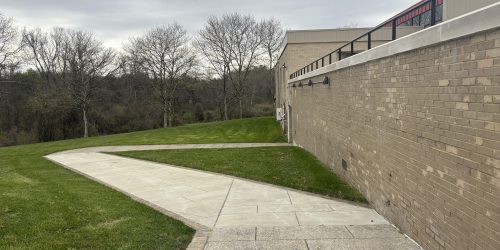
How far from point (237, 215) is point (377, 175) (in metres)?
2.94

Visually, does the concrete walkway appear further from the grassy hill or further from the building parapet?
the building parapet

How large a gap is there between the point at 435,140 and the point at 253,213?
400cm

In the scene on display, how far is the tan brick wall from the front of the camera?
402 centimetres

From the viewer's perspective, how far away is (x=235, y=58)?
4525 cm

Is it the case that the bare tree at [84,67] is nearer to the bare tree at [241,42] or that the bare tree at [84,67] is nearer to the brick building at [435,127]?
the bare tree at [241,42]

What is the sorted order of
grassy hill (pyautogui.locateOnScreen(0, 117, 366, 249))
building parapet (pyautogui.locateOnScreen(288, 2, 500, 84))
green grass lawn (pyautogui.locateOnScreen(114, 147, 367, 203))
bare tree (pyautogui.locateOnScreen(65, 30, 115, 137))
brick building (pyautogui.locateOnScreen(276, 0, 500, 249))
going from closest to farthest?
building parapet (pyautogui.locateOnScreen(288, 2, 500, 84)) < brick building (pyautogui.locateOnScreen(276, 0, 500, 249)) < grassy hill (pyautogui.locateOnScreen(0, 117, 366, 249)) < green grass lawn (pyautogui.locateOnScreen(114, 147, 367, 203)) < bare tree (pyautogui.locateOnScreen(65, 30, 115, 137))

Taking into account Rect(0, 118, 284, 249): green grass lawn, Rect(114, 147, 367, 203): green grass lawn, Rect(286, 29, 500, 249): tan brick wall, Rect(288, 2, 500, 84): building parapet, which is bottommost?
Rect(114, 147, 367, 203): green grass lawn

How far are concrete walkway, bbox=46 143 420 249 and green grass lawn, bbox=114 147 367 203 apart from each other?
0.55 meters

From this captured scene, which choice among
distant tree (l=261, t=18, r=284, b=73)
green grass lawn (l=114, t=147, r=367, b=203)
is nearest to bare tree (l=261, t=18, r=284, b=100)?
distant tree (l=261, t=18, r=284, b=73)

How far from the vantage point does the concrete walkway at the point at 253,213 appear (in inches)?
243

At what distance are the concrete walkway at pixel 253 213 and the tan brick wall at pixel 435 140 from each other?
2.16 feet

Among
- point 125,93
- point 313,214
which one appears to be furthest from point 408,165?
point 125,93

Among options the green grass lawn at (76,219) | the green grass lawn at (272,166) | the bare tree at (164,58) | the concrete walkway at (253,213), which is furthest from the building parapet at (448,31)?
the bare tree at (164,58)

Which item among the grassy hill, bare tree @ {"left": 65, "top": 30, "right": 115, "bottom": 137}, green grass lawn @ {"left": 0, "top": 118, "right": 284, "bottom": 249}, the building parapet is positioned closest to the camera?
the building parapet
